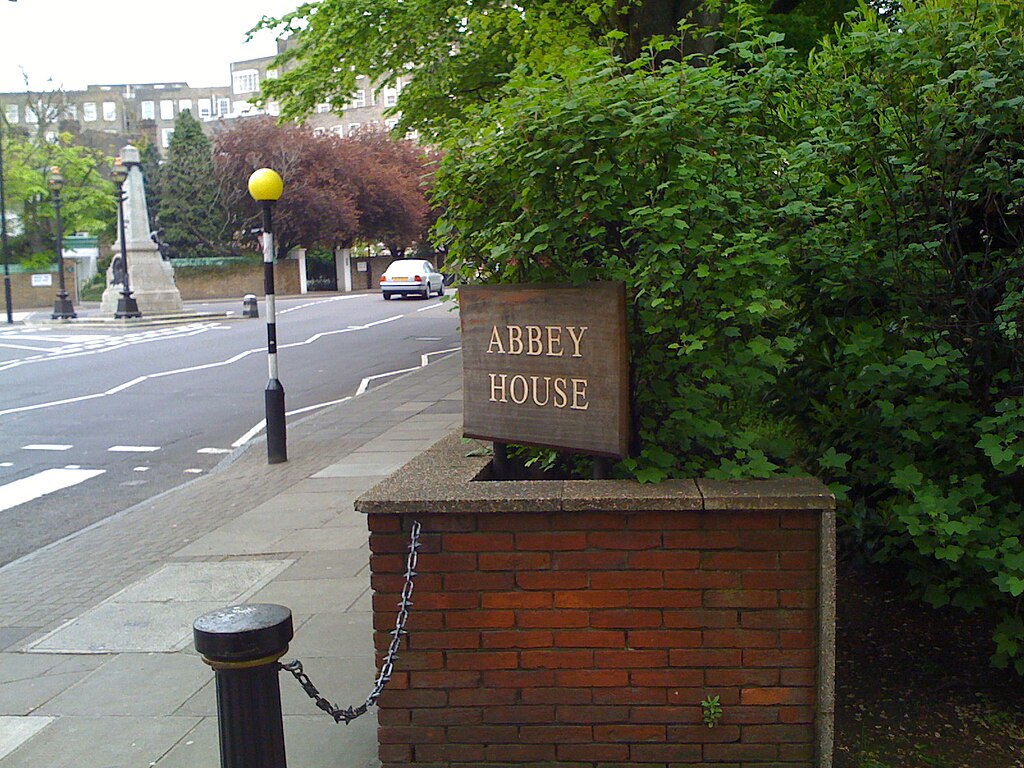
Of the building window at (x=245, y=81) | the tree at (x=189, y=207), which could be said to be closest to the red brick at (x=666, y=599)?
the tree at (x=189, y=207)

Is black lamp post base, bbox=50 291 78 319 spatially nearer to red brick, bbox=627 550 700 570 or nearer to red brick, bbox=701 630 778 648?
red brick, bbox=627 550 700 570

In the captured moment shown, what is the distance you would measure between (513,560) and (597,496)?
0.38 metres

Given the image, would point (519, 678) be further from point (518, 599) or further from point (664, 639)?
point (664, 639)

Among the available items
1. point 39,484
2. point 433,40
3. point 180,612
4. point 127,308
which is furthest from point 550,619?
point 127,308

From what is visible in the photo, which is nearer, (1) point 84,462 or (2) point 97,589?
(2) point 97,589

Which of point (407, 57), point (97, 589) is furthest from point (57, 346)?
point (97, 589)

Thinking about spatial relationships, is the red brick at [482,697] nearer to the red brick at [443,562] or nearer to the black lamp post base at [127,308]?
the red brick at [443,562]

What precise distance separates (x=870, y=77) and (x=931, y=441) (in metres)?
1.49

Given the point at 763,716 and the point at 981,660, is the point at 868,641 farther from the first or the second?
the point at 763,716

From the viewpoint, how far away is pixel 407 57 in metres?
17.9

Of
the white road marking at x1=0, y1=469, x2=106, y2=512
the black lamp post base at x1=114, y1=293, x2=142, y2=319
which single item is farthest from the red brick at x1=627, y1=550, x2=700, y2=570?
the black lamp post base at x1=114, y1=293, x2=142, y2=319

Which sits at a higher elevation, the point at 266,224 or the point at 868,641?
the point at 266,224

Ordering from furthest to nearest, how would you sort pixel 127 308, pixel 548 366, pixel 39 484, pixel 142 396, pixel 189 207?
pixel 189 207 < pixel 127 308 < pixel 142 396 < pixel 39 484 < pixel 548 366

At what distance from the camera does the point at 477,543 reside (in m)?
3.71
